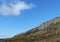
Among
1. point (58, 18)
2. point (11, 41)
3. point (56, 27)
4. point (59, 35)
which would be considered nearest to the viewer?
point (11, 41)

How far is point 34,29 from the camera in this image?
214ft

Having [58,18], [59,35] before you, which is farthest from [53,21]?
[59,35]

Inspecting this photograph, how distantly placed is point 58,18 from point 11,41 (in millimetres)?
27765

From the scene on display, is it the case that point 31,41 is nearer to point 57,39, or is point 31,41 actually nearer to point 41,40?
point 41,40

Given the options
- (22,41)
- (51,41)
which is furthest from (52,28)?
(22,41)

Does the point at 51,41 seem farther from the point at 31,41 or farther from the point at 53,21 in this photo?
the point at 53,21

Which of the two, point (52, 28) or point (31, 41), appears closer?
point (31, 41)

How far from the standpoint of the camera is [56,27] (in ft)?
174

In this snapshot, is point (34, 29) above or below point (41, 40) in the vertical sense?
above

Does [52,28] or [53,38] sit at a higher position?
[52,28]

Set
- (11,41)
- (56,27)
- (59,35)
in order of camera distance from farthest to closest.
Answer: (56,27) → (59,35) → (11,41)

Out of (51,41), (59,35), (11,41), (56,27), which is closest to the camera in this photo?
(11,41)

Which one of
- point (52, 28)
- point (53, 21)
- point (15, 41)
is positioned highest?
point (53, 21)

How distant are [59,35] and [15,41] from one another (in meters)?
11.4
